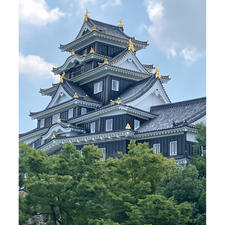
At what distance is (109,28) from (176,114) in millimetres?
12412

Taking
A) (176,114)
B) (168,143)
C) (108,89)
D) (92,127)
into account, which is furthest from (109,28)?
(168,143)

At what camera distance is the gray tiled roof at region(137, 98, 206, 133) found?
1133 inches

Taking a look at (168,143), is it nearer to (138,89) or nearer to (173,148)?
(173,148)

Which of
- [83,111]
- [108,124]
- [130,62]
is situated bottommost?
[108,124]

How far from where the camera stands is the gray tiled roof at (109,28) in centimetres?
3928

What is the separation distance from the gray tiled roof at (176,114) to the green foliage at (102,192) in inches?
289

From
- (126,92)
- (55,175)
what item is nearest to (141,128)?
(126,92)

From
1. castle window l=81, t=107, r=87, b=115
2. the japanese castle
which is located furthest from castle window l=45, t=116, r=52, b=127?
castle window l=81, t=107, r=87, b=115

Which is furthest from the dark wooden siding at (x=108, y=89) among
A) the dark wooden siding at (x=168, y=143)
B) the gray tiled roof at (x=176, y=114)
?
the dark wooden siding at (x=168, y=143)

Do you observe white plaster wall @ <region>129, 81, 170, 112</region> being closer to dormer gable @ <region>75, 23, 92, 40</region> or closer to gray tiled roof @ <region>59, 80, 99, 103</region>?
gray tiled roof @ <region>59, 80, 99, 103</region>

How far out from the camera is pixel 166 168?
22.5m

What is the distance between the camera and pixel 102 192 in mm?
20266

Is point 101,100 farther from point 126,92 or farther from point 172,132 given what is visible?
point 172,132

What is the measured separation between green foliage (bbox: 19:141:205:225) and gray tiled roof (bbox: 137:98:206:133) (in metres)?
7.35
